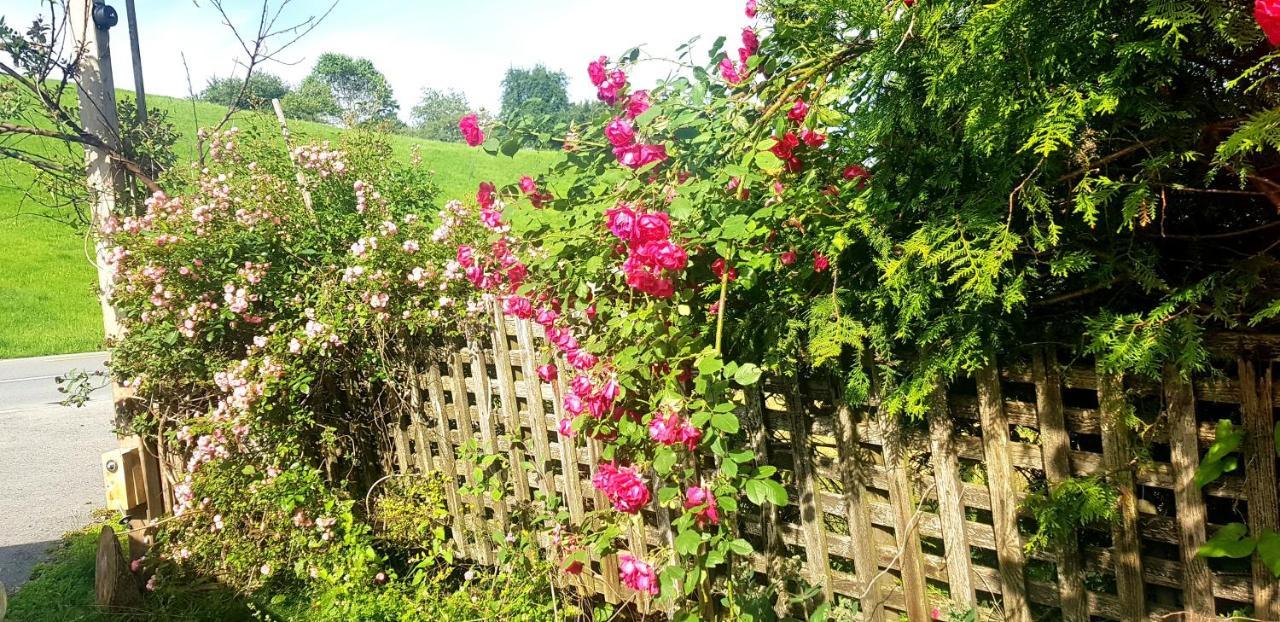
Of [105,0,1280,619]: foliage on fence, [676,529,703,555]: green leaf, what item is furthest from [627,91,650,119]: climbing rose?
[676,529,703,555]: green leaf

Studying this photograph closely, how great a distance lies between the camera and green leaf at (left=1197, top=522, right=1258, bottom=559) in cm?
157

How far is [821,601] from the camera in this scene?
2.47 m

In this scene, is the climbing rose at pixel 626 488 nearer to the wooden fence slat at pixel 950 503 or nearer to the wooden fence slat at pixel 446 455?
the wooden fence slat at pixel 950 503

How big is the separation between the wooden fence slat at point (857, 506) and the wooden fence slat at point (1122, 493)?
64cm

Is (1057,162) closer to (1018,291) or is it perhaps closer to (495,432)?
(1018,291)

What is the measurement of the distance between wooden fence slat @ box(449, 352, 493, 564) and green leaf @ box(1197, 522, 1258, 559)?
2.82m

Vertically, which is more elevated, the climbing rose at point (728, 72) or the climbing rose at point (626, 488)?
the climbing rose at point (728, 72)

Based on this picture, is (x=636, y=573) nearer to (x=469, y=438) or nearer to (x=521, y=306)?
(x=521, y=306)

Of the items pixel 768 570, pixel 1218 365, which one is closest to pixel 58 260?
pixel 768 570

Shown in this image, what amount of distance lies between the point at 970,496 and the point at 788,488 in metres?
0.61

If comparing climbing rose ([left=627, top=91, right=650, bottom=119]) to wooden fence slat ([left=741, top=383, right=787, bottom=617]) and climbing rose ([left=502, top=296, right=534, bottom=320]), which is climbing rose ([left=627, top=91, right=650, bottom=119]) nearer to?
climbing rose ([left=502, top=296, right=534, bottom=320])

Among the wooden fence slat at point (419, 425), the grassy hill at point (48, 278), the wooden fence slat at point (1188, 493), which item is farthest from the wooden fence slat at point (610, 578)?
the grassy hill at point (48, 278)

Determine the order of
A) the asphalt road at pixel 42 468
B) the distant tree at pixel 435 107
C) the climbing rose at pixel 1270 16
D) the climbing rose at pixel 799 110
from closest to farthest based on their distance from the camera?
the climbing rose at pixel 1270 16 → the climbing rose at pixel 799 110 → the asphalt road at pixel 42 468 → the distant tree at pixel 435 107

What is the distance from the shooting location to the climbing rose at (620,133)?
2.15m
